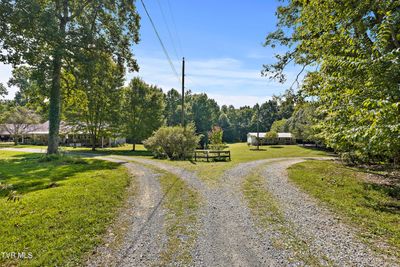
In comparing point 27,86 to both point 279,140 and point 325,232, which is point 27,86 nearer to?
point 325,232

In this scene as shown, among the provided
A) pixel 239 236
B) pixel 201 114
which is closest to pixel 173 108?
pixel 201 114

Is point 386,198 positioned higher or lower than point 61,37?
lower

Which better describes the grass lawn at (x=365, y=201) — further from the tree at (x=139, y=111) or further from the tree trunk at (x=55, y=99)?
the tree at (x=139, y=111)

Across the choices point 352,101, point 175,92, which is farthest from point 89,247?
point 175,92

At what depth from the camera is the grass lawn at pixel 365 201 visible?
17.5 ft

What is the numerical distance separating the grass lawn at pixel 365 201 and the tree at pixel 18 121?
162 ft

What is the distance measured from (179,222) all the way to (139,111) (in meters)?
29.7

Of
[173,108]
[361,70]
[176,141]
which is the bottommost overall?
[176,141]

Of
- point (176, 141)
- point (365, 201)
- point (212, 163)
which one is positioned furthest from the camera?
point (176, 141)

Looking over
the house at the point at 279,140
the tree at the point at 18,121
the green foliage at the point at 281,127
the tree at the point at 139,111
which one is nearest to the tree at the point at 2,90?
the tree at the point at 139,111

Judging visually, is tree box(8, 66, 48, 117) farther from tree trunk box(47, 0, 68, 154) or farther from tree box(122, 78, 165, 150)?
tree box(122, 78, 165, 150)

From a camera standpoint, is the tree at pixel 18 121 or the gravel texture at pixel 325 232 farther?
the tree at pixel 18 121

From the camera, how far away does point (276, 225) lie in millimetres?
5547

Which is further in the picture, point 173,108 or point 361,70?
point 173,108
